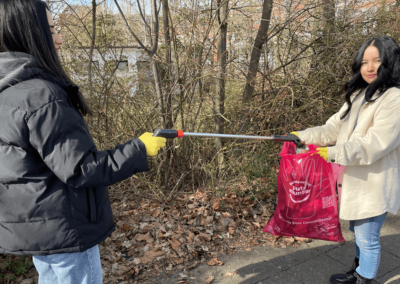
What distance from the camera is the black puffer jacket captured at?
122cm

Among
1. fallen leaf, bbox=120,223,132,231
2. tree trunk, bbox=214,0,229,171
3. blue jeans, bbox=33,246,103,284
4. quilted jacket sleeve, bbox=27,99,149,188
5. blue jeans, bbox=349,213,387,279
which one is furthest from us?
tree trunk, bbox=214,0,229,171

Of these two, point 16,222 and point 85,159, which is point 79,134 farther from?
point 16,222

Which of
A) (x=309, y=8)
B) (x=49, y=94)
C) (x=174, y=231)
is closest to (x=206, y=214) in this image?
(x=174, y=231)

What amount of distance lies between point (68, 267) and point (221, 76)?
111 inches

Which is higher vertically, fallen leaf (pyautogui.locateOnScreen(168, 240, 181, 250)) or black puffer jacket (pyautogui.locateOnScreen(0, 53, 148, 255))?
black puffer jacket (pyautogui.locateOnScreen(0, 53, 148, 255))

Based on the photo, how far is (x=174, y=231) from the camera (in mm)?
3211

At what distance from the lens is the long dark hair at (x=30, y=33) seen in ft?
4.15

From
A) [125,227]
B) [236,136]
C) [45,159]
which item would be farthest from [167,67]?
[45,159]

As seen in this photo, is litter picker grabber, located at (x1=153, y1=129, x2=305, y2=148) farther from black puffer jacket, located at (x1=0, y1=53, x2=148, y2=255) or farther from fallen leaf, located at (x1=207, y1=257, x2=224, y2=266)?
fallen leaf, located at (x1=207, y1=257, x2=224, y2=266)

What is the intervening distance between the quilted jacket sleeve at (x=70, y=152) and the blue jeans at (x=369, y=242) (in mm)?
1789

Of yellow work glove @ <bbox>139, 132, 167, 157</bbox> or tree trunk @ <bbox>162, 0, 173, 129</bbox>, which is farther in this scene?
tree trunk @ <bbox>162, 0, 173, 129</bbox>

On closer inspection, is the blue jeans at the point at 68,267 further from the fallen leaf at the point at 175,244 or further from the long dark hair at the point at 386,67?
the long dark hair at the point at 386,67

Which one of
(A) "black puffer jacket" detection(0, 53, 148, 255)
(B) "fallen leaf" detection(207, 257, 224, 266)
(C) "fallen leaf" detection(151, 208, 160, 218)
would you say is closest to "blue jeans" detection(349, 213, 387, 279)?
(B) "fallen leaf" detection(207, 257, 224, 266)

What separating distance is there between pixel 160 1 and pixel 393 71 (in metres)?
2.61
